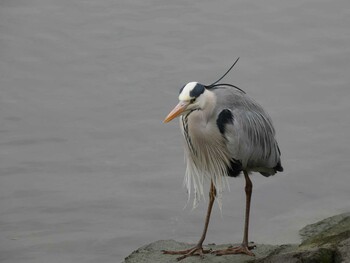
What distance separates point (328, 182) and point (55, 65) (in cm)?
414

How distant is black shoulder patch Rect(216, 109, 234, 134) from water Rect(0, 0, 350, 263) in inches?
90.1

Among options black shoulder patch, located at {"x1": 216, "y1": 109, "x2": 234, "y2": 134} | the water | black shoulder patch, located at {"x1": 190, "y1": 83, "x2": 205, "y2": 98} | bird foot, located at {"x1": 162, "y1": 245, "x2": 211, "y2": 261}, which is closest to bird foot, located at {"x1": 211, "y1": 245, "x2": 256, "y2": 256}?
bird foot, located at {"x1": 162, "y1": 245, "x2": 211, "y2": 261}

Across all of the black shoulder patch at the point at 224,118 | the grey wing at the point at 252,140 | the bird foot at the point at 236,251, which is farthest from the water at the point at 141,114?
the black shoulder patch at the point at 224,118

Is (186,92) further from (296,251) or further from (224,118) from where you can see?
(296,251)

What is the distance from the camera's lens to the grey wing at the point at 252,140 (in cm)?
754

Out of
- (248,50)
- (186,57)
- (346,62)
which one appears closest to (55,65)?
(186,57)

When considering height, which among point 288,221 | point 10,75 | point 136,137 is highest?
point 10,75

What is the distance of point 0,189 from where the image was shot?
10594 millimetres

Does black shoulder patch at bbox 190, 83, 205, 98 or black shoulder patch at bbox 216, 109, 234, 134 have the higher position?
black shoulder patch at bbox 190, 83, 205, 98

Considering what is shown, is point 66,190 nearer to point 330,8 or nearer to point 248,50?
point 248,50

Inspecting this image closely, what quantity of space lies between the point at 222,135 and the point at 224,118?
176 millimetres

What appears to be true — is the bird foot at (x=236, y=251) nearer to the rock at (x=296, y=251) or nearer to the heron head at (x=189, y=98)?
the rock at (x=296, y=251)

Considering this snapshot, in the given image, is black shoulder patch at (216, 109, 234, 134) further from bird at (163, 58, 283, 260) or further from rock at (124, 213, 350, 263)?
rock at (124, 213, 350, 263)

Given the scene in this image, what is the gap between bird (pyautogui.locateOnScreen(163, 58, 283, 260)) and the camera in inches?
290
